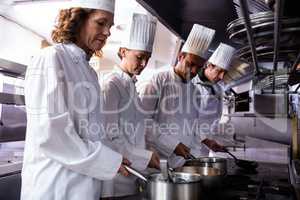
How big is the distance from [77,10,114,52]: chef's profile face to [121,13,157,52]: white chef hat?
16.9 inches

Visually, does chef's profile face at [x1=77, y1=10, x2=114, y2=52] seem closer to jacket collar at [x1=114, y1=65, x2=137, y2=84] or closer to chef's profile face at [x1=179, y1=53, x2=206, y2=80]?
jacket collar at [x1=114, y1=65, x2=137, y2=84]

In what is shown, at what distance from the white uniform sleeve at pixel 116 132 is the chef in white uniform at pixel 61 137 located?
220 mm

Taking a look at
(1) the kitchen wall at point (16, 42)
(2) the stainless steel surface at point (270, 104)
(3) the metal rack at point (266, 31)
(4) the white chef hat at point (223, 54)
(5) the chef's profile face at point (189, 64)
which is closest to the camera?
A: (3) the metal rack at point (266, 31)

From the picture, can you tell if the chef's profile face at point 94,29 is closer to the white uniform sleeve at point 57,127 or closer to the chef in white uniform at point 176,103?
the white uniform sleeve at point 57,127

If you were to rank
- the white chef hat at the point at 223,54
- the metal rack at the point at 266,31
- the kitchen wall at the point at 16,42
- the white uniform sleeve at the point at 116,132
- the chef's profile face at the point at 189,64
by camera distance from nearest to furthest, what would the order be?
the metal rack at the point at 266,31, the white uniform sleeve at the point at 116,132, the chef's profile face at the point at 189,64, the white chef hat at the point at 223,54, the kitchen wall at the point at 16,42

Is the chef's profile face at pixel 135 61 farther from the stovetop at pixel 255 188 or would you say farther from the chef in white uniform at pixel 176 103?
the stovetop at pixel 255 188

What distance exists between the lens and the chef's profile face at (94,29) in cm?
94

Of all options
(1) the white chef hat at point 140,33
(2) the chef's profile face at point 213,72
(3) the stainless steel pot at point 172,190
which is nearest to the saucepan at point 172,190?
(3) the stainless steel pot at point 172,190

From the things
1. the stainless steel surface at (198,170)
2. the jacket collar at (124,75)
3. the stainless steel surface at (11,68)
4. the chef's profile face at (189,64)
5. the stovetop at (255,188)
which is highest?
the chef's profile face at (189,64)

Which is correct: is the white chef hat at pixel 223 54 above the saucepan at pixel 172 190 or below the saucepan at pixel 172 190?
above

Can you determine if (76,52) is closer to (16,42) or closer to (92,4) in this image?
(92,4)

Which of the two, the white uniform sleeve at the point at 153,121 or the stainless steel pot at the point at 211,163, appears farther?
the white uniform sleeve at the point at 153,121

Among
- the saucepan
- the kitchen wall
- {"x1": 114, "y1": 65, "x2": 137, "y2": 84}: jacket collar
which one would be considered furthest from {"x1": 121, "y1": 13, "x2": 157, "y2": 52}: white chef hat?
the kitchen wall

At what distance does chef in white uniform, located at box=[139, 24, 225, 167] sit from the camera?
151 cm
